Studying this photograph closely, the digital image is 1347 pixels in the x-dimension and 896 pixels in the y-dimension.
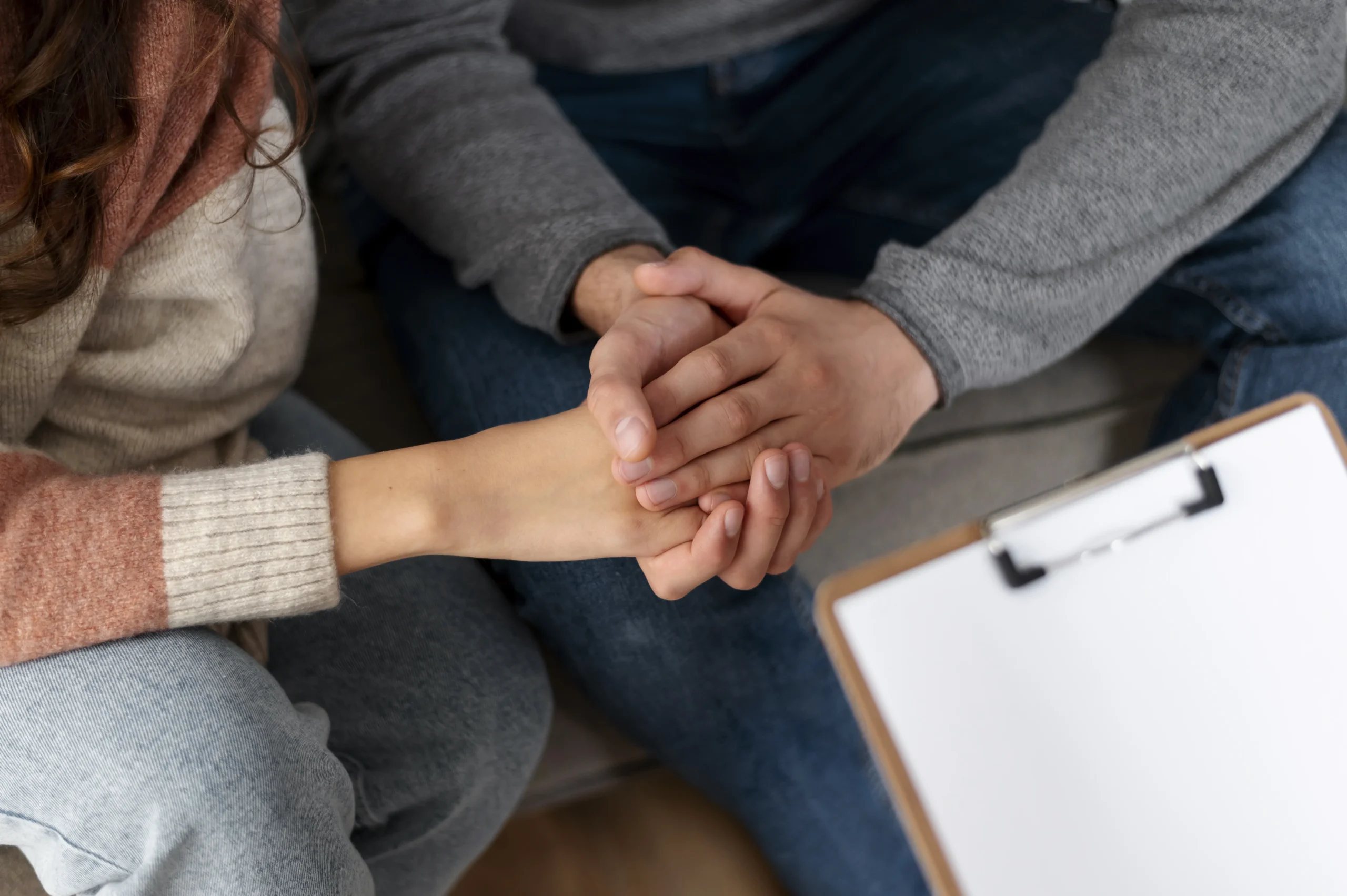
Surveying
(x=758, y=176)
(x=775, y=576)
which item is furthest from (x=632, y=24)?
(x=775, y=576)

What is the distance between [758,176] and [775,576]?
497 millimetres

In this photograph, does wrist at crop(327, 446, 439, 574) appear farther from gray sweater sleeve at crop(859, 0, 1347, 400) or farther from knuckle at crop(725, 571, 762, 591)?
gray sweater sleeve at crop(859, 0, 1347, 400)

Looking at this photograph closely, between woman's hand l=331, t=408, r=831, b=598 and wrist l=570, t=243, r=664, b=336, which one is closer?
woman's hand l=331, t=408, r=831, b=598

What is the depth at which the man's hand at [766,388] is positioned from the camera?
2.24 ft

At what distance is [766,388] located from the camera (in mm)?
715

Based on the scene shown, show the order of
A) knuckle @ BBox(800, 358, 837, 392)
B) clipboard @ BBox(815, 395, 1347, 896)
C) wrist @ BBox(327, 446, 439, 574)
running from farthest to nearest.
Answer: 1. knuckle @ BBox(800, 358, 837, 392)
2. wrist @ BBox(327, 446, 439, 574)
3. clipboard @ BBox(815, 395, 1347, 896)

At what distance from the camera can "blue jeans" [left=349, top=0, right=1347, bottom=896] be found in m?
0.82

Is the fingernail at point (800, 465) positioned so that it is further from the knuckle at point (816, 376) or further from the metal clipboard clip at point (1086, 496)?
the metal clipboard clip at point (1086, 496)

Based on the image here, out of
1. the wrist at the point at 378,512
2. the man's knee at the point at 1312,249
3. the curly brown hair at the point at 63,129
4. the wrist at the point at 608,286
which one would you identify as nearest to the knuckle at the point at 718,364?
the wrist at the point at 608,286

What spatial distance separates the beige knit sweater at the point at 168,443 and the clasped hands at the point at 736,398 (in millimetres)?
221

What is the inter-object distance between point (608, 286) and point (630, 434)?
0.22 meters

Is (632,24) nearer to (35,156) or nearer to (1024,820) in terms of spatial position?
(35,156)

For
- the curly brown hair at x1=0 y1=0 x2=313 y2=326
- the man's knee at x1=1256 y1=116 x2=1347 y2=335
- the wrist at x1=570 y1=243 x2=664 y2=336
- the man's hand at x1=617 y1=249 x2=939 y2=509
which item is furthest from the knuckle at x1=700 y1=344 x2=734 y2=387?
the man's knee at x1=1256 y1=116 x2=1347 y2=335

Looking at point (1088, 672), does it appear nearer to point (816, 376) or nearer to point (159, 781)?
point (816, 376)
